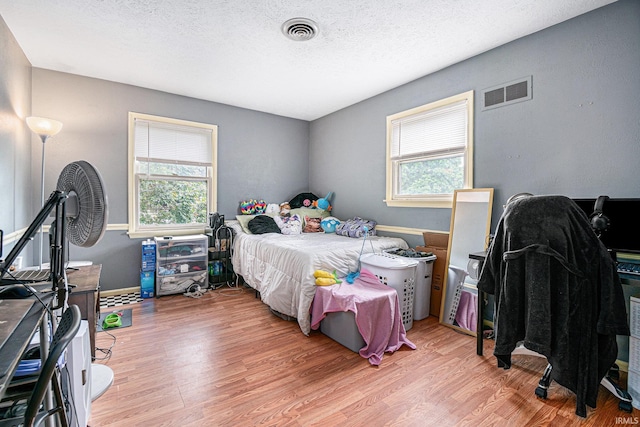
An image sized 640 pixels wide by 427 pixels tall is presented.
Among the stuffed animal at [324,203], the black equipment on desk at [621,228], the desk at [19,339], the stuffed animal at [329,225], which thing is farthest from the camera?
the stuffed animal at [324,203]

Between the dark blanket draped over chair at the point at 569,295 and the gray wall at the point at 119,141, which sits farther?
the gray wall at the point at 119,141

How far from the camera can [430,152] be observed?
3.31 meters

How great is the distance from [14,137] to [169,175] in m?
1.49

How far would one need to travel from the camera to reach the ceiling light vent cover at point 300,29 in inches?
92.6

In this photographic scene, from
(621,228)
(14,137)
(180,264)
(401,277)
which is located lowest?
(180,264)

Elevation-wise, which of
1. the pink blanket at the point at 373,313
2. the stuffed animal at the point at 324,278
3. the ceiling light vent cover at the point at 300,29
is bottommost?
the pink blanket at the point at 373,313

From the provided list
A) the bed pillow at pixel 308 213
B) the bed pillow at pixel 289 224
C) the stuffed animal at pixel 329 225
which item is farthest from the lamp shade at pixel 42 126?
the stuffed animal at pixel 329 225

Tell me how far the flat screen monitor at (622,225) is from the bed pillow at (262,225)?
3230 millimetres

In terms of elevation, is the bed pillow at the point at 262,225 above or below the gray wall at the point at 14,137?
below

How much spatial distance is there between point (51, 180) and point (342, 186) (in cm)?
354

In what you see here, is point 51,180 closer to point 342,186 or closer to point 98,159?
point 98,159

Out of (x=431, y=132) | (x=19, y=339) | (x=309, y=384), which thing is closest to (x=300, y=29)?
(x=431, y=132)

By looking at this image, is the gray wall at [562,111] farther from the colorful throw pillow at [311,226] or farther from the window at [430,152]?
the colorful throw pillow at [311,226]

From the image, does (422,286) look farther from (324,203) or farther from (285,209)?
(285,209)
